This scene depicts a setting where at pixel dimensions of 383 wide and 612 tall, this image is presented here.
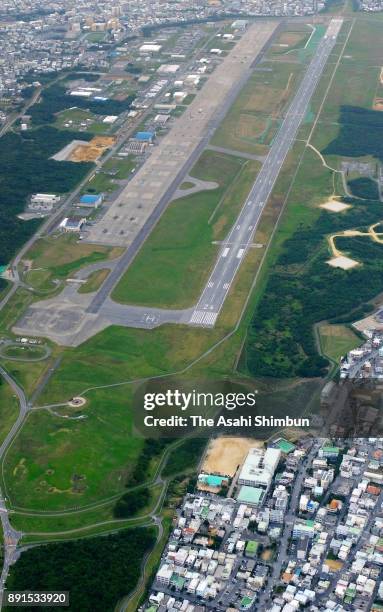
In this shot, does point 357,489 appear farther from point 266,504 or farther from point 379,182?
point 379,182

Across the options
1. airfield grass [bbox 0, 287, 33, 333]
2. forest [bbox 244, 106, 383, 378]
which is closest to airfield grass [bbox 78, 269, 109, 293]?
airfield grass [bbox 0, 287, 33, 333]

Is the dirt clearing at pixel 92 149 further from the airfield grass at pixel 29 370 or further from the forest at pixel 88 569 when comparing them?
the forest at pixel 88 569

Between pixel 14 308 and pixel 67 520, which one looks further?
pixel 14 308

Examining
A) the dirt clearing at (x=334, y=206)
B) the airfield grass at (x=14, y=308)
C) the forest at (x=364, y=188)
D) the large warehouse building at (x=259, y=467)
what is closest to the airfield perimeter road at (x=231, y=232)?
the airfield grass at (x=14, y=308)

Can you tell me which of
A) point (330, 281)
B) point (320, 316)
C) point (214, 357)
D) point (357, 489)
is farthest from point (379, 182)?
point (357, 489)

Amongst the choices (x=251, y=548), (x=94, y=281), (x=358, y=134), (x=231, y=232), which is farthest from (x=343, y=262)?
(x=251, y=548)

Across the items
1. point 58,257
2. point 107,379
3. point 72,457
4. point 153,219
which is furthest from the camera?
point 153,219

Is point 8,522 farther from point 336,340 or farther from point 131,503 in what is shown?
point 336,340
